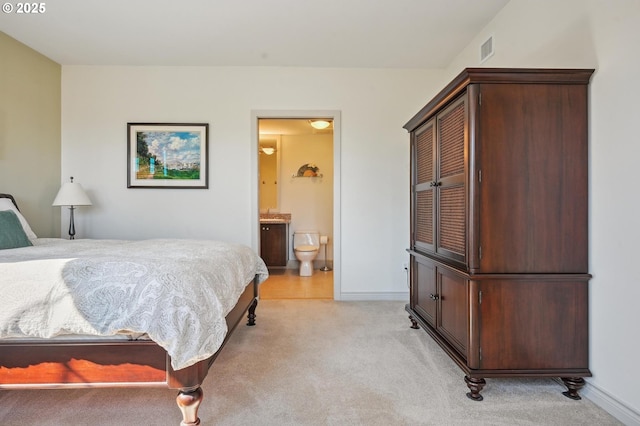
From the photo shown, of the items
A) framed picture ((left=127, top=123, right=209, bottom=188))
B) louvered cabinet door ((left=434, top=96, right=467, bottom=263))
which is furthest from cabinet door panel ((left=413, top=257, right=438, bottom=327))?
framed picture ((left=127, top=123, right=209, bottom=188))

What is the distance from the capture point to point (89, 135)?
12.2ft

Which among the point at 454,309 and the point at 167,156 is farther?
the point at 167,156

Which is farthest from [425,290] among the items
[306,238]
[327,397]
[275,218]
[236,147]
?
[275,218]

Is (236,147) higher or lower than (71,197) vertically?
higher

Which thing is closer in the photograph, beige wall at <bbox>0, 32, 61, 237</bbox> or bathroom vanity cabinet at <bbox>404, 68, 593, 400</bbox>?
bathroom vanity cabinet at <bbox>404, 68, 593, 400</bbox>

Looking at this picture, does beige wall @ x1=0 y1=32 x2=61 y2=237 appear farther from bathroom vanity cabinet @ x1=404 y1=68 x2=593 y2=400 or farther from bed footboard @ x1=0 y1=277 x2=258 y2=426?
bathroom vanity cabinet @ x1=404 y1=68 x2=593 y2=400

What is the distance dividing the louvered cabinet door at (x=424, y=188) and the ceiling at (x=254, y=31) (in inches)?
38.8

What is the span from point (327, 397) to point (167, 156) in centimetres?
306

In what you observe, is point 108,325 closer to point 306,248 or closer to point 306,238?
point 306,248

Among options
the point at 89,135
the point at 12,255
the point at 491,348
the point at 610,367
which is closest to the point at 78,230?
the point at 89,135

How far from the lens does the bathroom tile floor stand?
4.04 m

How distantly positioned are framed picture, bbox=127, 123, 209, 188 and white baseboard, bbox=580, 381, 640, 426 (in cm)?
360

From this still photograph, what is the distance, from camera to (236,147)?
12.4 ft

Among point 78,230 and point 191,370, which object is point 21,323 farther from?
point 78,230
